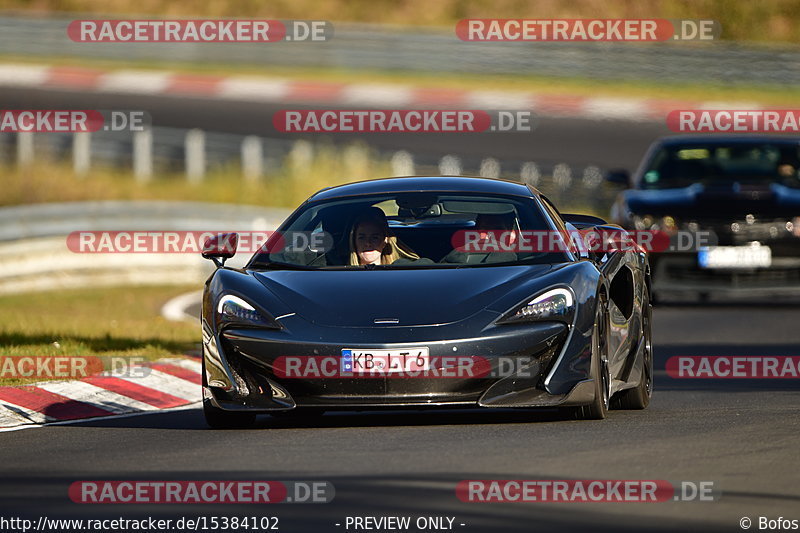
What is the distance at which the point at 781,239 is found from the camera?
1747 centimetres

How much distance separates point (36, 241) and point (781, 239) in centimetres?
848

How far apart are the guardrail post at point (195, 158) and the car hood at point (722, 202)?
12789mm

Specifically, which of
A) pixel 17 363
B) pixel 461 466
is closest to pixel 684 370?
pixel 17 363

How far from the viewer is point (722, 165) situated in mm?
18578

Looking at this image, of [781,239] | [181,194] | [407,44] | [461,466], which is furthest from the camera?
[407,44]

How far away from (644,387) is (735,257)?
7434 mm

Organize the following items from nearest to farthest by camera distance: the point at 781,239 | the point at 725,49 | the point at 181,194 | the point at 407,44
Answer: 1. the point at 781,239
2. the point at 181,194
3. the point at 725,49
4. the point at 407,44

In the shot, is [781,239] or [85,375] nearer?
[85,375]

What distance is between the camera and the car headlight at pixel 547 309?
28.8 ft

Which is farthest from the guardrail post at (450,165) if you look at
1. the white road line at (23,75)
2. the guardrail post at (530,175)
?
the white road line at (23,75)

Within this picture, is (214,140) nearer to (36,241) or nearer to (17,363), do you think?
(36,241)
